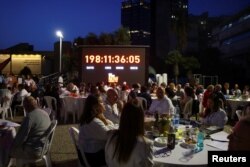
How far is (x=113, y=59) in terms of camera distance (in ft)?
64.9

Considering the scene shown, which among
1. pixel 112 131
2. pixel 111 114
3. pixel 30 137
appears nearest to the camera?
pixel 112 131

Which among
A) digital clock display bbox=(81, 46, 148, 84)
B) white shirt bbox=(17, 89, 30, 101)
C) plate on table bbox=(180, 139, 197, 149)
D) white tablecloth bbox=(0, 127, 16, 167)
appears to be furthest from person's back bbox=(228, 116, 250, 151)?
digital clock display bbox=(81, 46, 148, 84)

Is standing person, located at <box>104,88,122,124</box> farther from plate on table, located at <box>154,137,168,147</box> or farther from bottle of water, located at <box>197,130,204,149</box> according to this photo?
bottle of water, located at <box>197,130,204,149</box>

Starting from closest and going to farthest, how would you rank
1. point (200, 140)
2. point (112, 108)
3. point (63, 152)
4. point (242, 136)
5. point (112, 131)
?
point (242, 136) → point (112, 131) → point (200, 140) → point (112, 108) → point (63, 152)

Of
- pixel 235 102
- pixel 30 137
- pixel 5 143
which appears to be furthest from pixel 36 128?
pixel 235 102

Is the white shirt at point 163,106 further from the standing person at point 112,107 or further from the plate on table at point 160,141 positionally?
the plate on table at point 160,141

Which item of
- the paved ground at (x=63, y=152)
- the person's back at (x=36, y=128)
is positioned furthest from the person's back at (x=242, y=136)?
the paved ground at (x=63, y=152)

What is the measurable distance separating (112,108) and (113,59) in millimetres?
13275

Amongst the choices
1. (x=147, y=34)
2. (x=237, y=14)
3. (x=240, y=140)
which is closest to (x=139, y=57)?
(x=240, y=140)

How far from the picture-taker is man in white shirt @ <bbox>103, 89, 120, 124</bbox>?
6.43m

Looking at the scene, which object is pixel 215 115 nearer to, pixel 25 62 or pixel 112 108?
pixel 112 108

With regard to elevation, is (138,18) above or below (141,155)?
above

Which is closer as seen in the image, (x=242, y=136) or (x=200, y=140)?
(x=242, y=136)

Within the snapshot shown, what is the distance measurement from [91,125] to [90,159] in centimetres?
48
